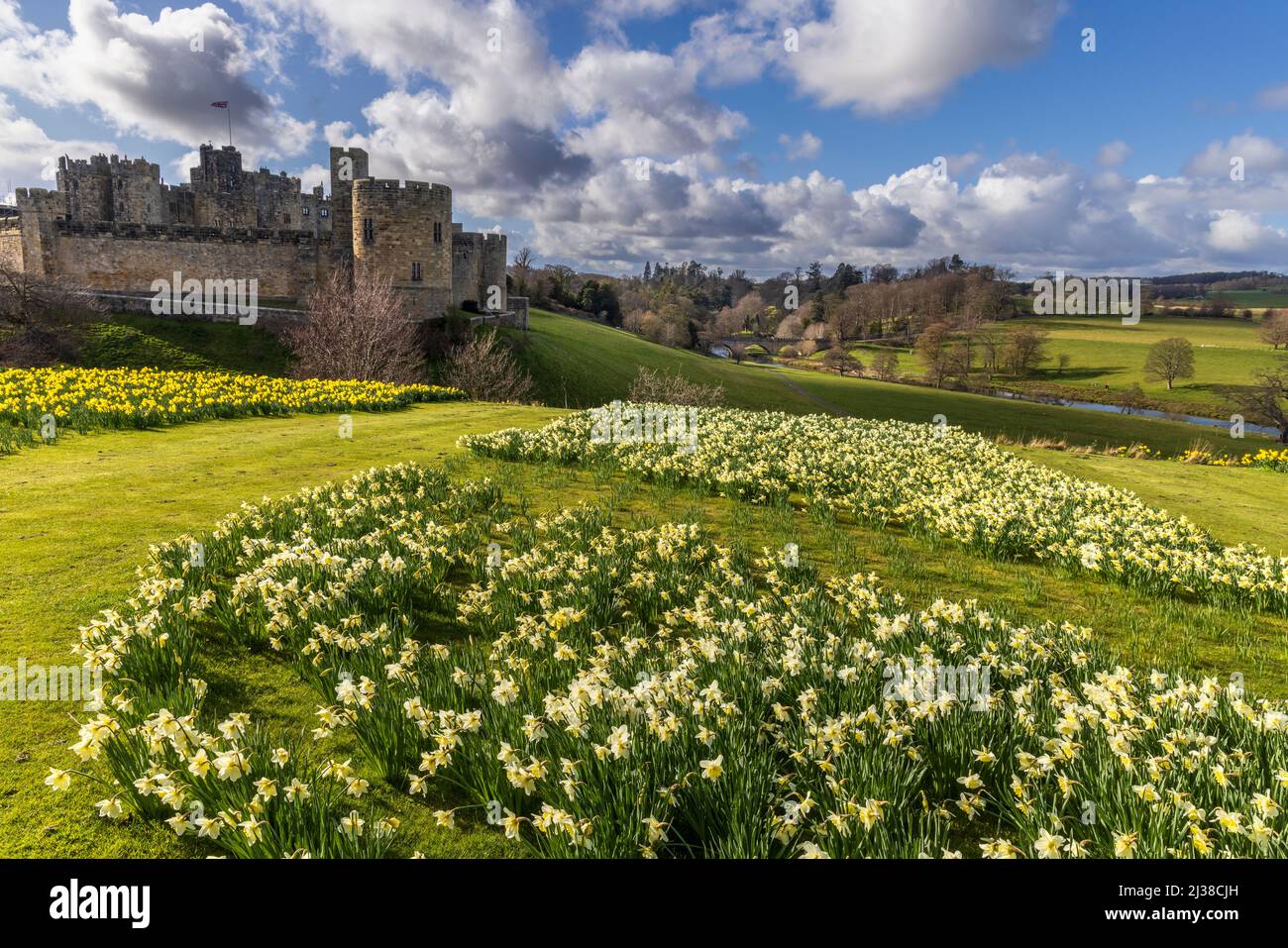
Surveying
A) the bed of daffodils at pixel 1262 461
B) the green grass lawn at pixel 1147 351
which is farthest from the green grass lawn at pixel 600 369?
the green grass lawn at pixel 1147 351

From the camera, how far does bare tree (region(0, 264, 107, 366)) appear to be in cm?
2791

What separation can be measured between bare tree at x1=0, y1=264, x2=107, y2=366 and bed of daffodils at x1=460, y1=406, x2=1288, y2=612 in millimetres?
27191

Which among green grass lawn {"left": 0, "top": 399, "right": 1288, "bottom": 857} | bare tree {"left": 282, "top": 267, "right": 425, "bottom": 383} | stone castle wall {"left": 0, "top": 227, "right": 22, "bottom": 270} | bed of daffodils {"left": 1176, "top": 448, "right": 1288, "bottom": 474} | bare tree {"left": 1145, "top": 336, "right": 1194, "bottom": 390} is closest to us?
green grass lawn {"left": 0, "top": 399, "right": 1288, "bottom": 857}

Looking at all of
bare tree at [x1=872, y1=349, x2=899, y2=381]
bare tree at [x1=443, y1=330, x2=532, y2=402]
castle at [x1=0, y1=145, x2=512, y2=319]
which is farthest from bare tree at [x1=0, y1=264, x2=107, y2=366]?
bare tree at [x1=872, y1=349, x2=899, y2=381]

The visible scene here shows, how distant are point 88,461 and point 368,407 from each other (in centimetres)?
1017

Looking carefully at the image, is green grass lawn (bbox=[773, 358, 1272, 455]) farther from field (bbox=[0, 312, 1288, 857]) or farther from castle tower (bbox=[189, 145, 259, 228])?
castle tower (bbox=[189, 145, 259, 228])

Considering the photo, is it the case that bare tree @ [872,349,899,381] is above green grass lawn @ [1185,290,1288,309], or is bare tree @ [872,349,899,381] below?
below

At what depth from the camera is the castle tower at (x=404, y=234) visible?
40125 mm

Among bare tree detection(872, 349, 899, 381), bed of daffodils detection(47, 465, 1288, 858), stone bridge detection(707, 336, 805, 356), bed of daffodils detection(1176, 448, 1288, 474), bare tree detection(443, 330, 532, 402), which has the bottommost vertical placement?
bed of daffodils detection(47, 465, 1288, 858)

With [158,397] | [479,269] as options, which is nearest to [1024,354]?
[479,269]

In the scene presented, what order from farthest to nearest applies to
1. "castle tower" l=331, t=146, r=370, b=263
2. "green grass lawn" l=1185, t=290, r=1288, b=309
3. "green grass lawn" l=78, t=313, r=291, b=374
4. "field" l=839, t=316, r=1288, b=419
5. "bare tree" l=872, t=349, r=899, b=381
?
"green grass lawn" l=1185, t=290, r=1288, b=309 → "bare tree" l=872, t=349, r=899, b=381 → "field" l=839, t=316, r=1288, b=419 → "castle tower" l=331, t=146, r=370, b=263 → "green grass lawn" l=78, t=313, r=291, b=374
